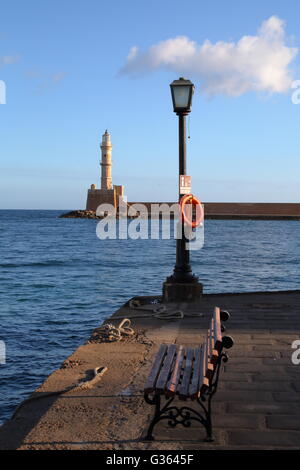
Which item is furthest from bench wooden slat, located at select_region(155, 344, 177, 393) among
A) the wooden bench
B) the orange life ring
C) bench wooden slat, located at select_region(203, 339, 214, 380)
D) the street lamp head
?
the street lamp head

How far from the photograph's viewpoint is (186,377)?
172 inches

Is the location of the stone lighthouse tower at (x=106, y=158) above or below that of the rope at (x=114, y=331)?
above

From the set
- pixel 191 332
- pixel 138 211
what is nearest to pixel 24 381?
pixel 191 332

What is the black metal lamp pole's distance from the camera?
10.1 m

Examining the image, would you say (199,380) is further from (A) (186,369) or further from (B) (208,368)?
(A) (186,369)

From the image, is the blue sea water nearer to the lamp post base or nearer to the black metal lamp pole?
the lamp post base

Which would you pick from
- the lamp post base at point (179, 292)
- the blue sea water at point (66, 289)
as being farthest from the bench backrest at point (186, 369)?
the lamp post base at point (179, 292)

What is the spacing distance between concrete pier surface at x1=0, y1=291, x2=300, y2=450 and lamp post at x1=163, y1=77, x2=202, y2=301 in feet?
7.17

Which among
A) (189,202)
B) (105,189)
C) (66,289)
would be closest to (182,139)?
(189,202)

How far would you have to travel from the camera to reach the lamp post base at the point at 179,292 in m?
10.2

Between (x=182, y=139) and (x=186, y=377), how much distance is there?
6.56 metres

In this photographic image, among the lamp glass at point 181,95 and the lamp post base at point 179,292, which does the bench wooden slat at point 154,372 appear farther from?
the lamp glass at point 181,95

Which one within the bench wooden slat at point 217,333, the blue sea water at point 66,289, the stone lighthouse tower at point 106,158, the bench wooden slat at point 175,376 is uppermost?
the stone lighthouse tower at point 106,158
